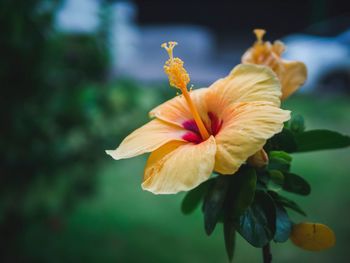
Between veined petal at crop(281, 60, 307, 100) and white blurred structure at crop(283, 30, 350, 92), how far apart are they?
8547 mm

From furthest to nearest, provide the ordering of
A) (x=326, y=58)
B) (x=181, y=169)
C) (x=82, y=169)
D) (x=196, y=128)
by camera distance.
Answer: (x=326, y=58)
(x=82, y=169)
(x=196, y=128)
(x=181, y=169)

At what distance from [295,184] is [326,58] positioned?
30.1ft

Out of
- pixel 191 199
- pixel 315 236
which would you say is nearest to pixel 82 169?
pixel 191 199

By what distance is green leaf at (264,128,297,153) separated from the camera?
0.92 m

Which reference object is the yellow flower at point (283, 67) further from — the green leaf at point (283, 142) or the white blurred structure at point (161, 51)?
the white blurred structure at point (161, 51)

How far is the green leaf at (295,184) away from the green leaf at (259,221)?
0.12 meters

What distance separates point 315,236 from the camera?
846mm

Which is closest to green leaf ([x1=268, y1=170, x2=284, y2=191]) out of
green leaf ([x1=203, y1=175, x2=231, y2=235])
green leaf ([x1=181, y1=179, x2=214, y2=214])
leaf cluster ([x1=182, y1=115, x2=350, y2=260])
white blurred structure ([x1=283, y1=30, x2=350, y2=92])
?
leaf cluster ([x1=182, y1=115, x2=350, y2=260])

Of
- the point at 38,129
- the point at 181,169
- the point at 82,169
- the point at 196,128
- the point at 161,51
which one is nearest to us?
the point at 181,169

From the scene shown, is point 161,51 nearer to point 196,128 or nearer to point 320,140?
point 196,128

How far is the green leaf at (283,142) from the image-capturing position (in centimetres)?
92

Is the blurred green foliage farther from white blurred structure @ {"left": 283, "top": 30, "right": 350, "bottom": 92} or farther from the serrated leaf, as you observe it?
white blurred structure @ {"left": 283, "top": 30, "right": 350, "bottom": 92}

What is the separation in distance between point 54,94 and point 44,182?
67 cm

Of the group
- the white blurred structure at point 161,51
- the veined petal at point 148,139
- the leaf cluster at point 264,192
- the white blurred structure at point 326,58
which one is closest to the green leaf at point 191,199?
the leaf cluster at point 264,192
